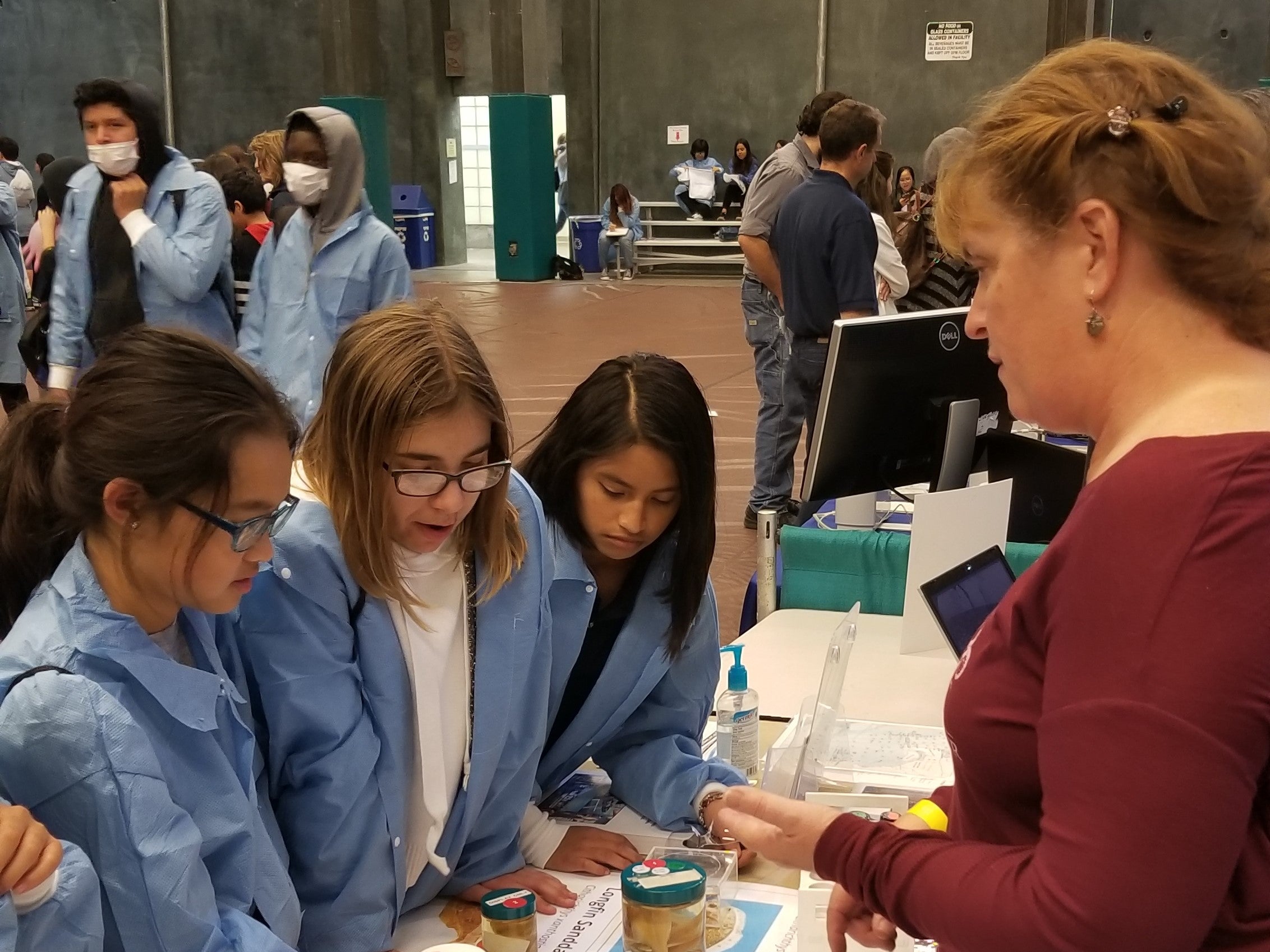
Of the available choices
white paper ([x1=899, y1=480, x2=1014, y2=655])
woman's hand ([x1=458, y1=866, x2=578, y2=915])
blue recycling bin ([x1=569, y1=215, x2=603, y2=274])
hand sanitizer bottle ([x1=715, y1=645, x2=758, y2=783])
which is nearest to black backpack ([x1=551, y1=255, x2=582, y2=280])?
blue recycling bin ([x1=569, y1=215, x2=603, y2=274])

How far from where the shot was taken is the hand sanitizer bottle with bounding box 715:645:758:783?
201 cm

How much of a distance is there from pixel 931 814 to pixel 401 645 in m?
0.69

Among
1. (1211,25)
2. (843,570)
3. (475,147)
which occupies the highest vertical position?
(1211,25)

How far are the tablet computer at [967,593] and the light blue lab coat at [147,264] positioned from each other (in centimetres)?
258

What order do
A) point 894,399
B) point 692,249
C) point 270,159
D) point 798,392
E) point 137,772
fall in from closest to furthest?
point 137,772 → point 894,399 → point 798,392 → point 270,159 → point 692,249

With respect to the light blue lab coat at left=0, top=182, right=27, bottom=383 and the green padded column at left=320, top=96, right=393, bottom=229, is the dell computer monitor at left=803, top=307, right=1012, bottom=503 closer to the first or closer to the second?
the light blue lab coat at left=0, top=182, right=27, bottom=383

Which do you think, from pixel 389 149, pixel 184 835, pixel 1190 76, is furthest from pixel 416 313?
pixel 389 149

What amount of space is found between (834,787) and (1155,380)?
1131 millimetres

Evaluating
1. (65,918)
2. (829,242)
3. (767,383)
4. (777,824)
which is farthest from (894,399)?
(767,383)

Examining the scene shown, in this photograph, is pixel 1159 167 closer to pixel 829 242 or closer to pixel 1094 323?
pixel 1094 323

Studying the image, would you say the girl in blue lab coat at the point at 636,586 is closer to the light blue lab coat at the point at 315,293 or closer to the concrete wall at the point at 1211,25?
the light blue lab coat at the point at 315,293

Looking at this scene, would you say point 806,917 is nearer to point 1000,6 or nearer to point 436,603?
point 436,603

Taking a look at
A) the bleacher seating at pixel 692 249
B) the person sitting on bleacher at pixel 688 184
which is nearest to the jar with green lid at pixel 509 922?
the bleacher seating at pixel 692 249

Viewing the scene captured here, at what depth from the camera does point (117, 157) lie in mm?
3857
